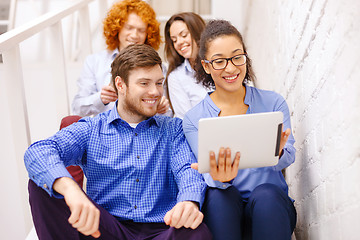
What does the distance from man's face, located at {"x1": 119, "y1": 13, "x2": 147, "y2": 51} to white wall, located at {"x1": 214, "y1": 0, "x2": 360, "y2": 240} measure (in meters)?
0.82

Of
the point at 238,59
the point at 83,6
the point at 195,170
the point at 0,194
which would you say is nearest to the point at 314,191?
the point at 195,170

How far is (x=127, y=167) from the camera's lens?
1.54 metres

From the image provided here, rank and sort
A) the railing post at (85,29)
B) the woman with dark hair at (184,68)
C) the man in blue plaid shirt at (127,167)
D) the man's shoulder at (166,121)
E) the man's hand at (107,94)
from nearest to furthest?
the man in blue plaid shirt at (127,167) < the man's shoulder at (166,121) < the man's hand at (107,94) < the woman with dark hair at (184,68) < the railing post at (85,29)

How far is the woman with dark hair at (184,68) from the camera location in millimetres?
2332

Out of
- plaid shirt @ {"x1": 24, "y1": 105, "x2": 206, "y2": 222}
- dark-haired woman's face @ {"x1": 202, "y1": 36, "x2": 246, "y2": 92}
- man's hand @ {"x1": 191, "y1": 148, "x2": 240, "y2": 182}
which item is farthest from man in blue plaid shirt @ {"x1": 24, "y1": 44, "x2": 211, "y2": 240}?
dark-haired woman's face @ {"x1": 202, "y1": 36, "x2": 246, "y2": 92}

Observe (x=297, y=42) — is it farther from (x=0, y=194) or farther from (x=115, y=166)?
(x=0, y=194)

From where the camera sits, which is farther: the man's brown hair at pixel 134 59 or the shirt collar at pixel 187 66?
the shirt collar at pixel 187 66

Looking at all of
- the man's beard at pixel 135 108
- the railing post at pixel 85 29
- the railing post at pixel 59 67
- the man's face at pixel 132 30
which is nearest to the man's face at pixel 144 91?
the man's beard at pixel 135 108

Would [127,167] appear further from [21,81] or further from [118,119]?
[21,81]

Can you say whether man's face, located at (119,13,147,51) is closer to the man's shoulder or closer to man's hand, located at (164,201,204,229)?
the man's shoulder

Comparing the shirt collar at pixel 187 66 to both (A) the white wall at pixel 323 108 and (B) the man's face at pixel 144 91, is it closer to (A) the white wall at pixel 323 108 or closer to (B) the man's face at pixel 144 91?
(A) the white wall at pixel 323 108

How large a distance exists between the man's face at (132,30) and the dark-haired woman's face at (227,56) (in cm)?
100

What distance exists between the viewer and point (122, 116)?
166cm

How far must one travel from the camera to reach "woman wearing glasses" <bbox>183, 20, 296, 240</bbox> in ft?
4.47
